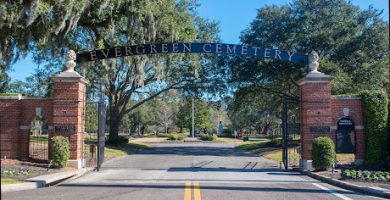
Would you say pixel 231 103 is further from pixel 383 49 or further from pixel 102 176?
pixel 102 176

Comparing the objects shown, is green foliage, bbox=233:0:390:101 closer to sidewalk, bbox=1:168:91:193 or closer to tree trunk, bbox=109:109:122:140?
tree trunk, bbox=109:109:122:140

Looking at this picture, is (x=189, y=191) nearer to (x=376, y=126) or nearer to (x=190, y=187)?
(x=190, y=187)

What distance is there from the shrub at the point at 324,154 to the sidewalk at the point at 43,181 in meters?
8.73

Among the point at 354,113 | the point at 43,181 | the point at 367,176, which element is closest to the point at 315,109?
the point at 354,113

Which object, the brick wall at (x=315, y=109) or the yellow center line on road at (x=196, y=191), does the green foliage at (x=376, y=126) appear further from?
the yellow center line on road at (x=196, y=191)

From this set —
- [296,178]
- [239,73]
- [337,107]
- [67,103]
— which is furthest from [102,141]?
[239,73]

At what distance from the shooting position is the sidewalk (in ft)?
39.5

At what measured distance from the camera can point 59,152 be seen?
57.4ft

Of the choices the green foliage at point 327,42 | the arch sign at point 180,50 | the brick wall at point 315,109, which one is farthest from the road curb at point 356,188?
the green foliage at point 327,42

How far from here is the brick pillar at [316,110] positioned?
1852cm

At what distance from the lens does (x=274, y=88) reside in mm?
35625

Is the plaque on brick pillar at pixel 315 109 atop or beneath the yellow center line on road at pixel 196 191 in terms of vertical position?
atop

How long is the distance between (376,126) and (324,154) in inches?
107

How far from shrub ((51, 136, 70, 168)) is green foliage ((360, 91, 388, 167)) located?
11.7 meters
